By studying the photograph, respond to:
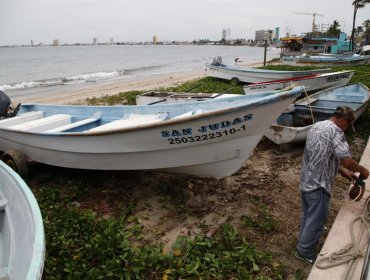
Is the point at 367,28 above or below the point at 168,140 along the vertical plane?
above

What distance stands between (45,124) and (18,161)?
925 mm

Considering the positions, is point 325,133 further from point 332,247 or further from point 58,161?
point 58,161

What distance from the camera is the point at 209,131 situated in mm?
4621

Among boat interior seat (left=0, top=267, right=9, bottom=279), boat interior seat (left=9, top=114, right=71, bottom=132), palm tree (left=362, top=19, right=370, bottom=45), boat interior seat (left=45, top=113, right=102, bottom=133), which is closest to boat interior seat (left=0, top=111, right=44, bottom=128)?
boat interior seat (left=9, top=114, right=71, bottom=132)

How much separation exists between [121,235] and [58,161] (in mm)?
2260

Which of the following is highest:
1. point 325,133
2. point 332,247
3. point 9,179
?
point 325,133

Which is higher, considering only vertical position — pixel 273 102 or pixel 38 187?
pixel 273 102

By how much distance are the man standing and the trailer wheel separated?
4.77 metres

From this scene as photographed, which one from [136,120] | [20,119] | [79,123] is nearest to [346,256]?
[136,120]

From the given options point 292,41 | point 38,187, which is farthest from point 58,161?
point 292,41

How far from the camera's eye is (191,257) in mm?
3826

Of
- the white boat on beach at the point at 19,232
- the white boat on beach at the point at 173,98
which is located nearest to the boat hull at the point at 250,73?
the white boat on beach at the point at 173,98

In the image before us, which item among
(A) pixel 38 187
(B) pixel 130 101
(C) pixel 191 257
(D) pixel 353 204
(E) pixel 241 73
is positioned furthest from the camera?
(E) pixel 241 73

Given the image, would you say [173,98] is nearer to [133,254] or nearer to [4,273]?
[133,254]
